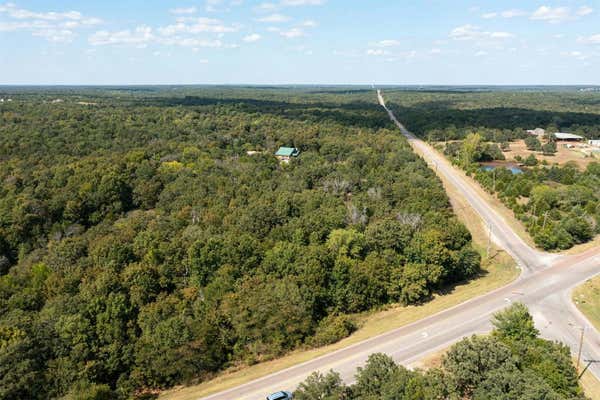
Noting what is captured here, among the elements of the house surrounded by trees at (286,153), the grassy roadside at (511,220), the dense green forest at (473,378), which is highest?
the house surrounded by trees at (286,153)

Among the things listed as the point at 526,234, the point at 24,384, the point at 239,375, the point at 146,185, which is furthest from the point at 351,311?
the point at 146,185

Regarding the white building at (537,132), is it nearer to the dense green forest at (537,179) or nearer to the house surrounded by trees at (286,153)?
the dense green forest at (537,179)

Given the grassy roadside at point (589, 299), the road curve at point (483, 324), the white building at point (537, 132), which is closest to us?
the road curve at point (483, 324)

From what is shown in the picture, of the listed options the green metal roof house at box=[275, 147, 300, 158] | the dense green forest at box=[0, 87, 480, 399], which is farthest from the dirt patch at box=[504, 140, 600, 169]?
the green metal roof house at box=[275, 147, 300, 158]

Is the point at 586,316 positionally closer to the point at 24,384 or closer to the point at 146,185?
the point at 24,384

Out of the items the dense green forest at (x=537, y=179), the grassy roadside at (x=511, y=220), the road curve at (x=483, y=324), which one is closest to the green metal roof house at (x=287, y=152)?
the grassy roadside at (x=511, y=220)

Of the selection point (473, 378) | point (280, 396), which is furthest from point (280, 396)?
point (473, 378)

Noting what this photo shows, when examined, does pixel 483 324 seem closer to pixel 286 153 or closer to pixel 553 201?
pixel 553 201
